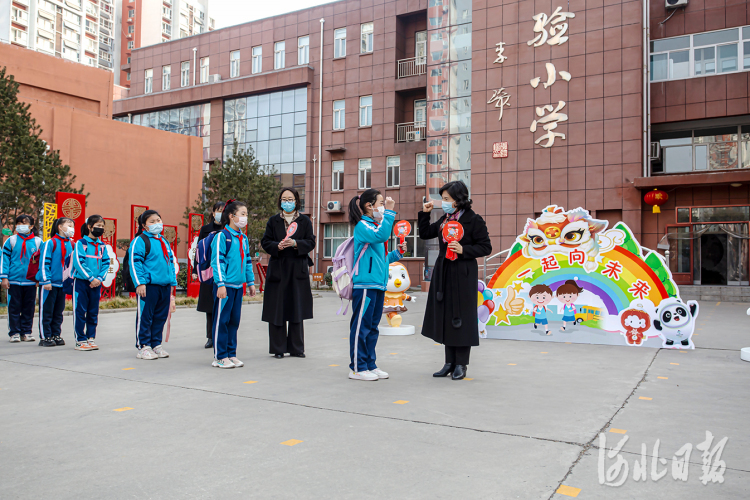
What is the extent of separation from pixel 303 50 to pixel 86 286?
28.9 metres

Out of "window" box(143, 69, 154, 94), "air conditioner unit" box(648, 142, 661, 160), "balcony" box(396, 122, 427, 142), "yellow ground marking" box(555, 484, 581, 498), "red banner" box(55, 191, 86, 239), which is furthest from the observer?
"window" box(143, 69, 154, 94)

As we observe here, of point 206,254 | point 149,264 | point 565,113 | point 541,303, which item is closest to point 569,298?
point 541,303

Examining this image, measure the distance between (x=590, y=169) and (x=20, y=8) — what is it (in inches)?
2670

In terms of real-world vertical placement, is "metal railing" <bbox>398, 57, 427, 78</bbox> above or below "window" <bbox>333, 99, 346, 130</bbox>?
above

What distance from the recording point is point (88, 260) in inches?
299

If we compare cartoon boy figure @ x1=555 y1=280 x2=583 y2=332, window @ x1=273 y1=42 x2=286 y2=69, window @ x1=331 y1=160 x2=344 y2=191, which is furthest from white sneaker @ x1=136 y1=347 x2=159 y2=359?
window @ x1=273 y1=42 x2=286 y2=69

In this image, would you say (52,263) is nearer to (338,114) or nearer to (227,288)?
(227,288)

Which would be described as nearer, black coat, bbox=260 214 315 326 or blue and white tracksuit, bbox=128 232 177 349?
blue and white tracksuit, bbox=128 232 177 349

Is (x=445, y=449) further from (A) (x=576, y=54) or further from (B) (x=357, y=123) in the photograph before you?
(B) (x=357, y=123)

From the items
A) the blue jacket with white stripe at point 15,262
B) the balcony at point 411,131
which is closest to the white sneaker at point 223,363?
the blue jacket with white stripe at point 15,262

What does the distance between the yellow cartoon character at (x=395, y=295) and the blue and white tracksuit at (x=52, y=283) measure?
4.71 metres

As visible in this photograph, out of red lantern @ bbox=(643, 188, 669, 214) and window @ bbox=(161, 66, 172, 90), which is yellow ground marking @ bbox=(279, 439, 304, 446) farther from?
window @ bbox=(161, 66, 172, 90)

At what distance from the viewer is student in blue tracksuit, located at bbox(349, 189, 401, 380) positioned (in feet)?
18.6

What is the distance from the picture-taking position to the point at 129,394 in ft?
16.2
